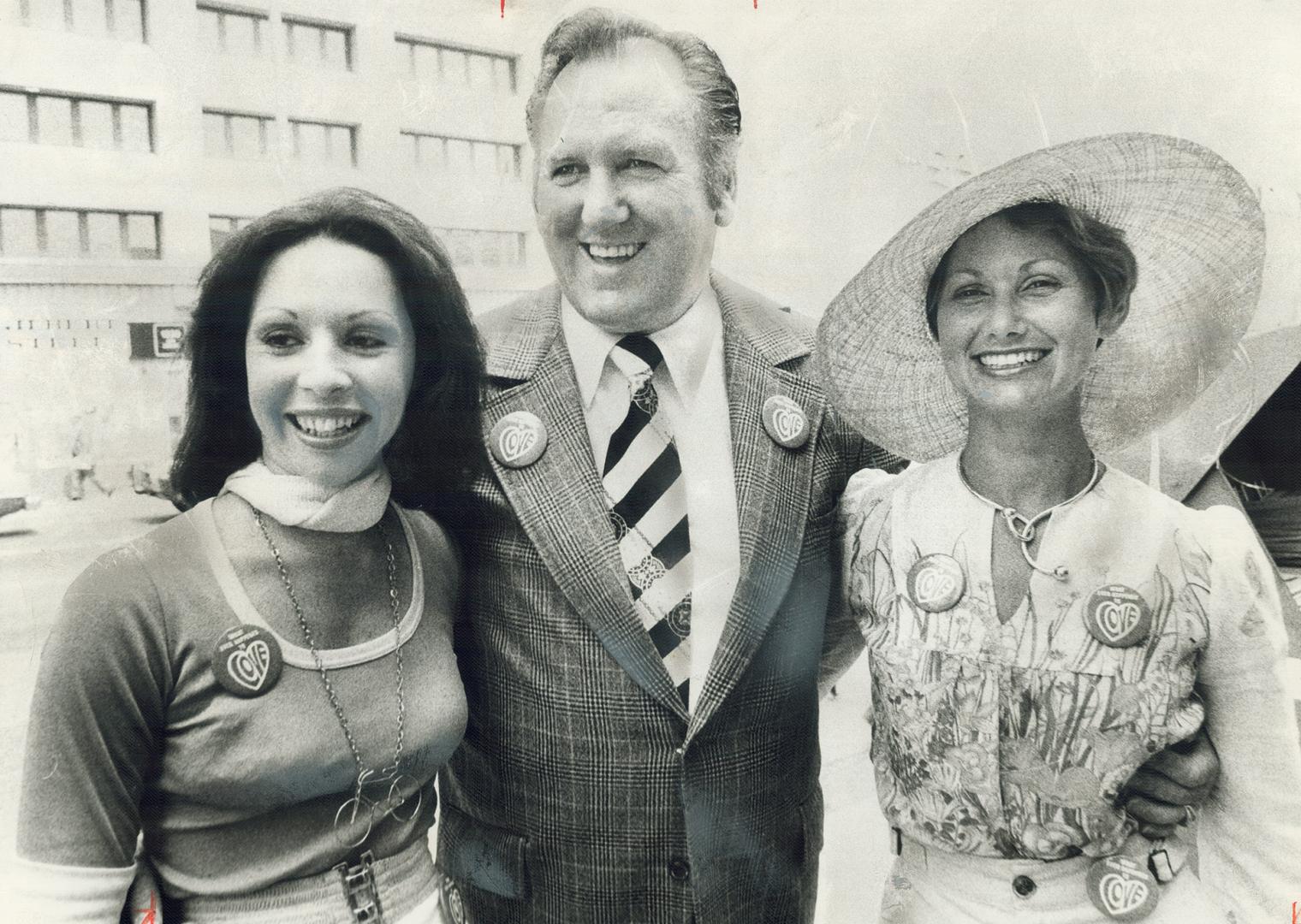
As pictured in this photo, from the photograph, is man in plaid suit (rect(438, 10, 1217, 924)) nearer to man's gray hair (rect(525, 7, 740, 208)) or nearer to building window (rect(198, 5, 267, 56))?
man's gray hair (rect(525, 7, 740, 208))

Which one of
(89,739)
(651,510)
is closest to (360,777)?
(89,739)

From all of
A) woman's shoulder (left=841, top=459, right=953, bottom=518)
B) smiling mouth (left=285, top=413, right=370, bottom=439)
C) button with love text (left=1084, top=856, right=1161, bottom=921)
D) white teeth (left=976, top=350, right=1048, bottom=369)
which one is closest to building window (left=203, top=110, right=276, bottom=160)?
smiling mouth (left=285, top=413, right=370, bottom=439)


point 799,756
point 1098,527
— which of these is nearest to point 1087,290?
point 1098,527

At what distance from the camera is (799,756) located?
7.60ft

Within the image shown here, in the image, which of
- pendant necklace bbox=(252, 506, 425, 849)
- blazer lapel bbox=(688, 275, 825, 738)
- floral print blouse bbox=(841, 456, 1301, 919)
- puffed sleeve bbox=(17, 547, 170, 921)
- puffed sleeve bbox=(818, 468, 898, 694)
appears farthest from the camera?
puffed sleeve bbox=(818, 468, 898, 694)

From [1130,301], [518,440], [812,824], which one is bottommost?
[812,824]

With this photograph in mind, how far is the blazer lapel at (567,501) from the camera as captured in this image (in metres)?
2.06

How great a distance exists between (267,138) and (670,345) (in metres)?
0.99

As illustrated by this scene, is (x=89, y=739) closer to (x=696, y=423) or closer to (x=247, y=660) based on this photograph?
(x=247, y=660)

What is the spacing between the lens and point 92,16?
2.07m

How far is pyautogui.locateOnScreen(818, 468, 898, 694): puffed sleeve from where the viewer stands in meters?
2.23

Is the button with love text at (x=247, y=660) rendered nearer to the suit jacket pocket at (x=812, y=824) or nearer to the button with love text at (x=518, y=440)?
the button with love text at (x=518, y=440)

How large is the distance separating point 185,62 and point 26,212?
45 centimetres

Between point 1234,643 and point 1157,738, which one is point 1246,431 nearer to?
point 1234,643
